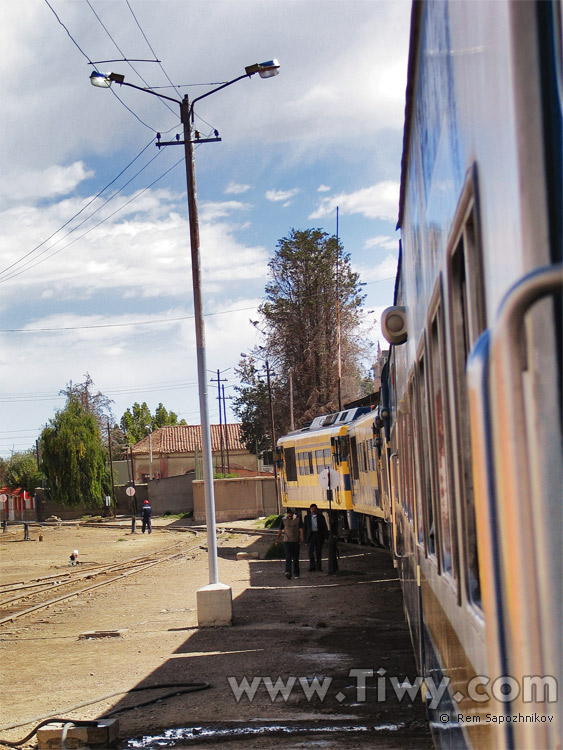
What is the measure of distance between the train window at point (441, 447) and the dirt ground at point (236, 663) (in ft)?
13.9

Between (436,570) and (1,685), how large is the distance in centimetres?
813

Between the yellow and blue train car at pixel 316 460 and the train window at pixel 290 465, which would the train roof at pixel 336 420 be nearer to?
the yellow and blue train car at pixel 316 460

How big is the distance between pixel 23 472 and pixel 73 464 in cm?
2907

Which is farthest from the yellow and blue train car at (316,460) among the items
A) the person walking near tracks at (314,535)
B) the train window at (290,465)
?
the person walking near tracks at (314,535)

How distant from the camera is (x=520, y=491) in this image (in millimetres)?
1248

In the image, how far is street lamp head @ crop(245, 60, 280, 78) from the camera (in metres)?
14.7

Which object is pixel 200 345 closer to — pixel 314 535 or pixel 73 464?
pixel 314 535

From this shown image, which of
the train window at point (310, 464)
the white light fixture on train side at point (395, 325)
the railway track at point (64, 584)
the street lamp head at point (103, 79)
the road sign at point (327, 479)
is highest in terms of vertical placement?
the street lamp head at point (103, 79)

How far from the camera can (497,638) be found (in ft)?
4.41

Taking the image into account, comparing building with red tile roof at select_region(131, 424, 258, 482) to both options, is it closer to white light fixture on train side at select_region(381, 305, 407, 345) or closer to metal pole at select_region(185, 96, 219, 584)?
metal pole at select_region(185, 96, 219, 584)

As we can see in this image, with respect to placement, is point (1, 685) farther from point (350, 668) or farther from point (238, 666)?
point (350, 668)

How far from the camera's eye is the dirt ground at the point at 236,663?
24.7ft

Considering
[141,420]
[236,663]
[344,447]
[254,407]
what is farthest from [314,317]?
[141,420]

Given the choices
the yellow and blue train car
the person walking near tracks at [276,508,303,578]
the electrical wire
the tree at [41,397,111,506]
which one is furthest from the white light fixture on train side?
the tree at [41,397,111,506]
